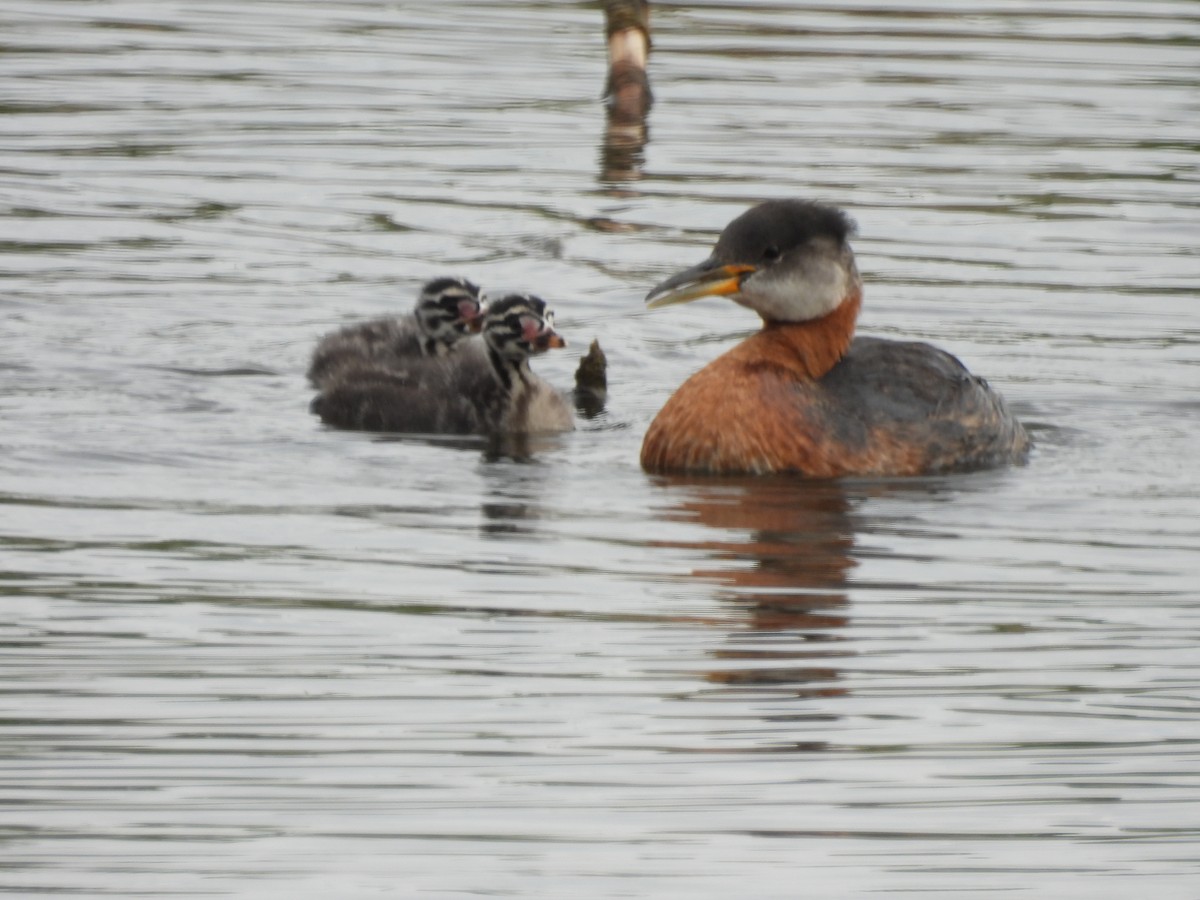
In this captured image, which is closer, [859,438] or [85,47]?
[859,438]

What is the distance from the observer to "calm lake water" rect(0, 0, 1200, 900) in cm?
571

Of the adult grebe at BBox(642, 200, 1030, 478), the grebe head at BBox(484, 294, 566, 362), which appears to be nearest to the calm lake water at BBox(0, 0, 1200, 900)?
the adult grebe at BBox(642, 200, 1030, 478)

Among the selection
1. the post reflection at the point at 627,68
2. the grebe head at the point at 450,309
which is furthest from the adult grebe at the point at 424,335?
the post reflection at the point at 627,68

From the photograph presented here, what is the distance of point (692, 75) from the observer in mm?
21250

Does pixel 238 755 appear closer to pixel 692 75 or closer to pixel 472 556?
pixel 472 556

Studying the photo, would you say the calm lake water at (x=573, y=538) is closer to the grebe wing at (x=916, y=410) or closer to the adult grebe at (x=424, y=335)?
the grebe wing at (x=916, y=410)

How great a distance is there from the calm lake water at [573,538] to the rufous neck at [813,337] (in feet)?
1.85

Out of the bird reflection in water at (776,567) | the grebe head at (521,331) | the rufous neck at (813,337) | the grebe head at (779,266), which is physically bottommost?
the bird reflection in water at (776,567)

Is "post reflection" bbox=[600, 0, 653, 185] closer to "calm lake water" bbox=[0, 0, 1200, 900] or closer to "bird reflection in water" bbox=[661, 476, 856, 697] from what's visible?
"calm lake water" bbox=[0, 0, 1200, 900]

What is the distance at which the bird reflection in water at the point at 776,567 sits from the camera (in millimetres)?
7055

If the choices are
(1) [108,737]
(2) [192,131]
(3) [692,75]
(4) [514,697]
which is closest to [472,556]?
(4) [514,697]

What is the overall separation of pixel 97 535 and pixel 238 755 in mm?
2563

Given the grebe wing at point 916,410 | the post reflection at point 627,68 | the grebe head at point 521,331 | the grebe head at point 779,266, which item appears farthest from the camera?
the post reflection at point 627,68

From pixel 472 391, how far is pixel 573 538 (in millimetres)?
2427
